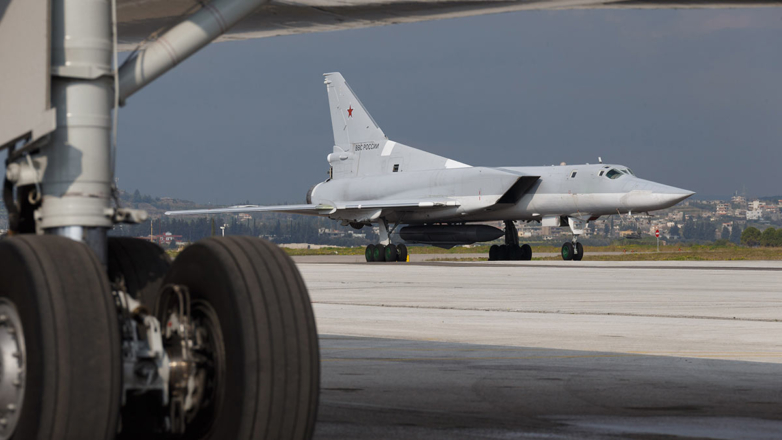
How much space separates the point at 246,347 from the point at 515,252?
33496 millimetres

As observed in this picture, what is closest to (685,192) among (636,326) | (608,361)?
(636,326)

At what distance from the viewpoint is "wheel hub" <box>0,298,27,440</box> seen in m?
3.16

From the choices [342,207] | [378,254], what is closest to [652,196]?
[378,254]

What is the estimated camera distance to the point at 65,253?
10.7 feet

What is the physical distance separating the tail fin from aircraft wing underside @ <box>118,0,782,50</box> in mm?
33934

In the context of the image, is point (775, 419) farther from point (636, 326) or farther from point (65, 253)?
point (636, 326)

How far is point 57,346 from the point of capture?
304 cm

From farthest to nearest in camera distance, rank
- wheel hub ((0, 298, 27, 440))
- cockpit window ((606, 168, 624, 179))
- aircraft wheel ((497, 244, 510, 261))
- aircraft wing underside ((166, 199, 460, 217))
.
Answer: aircraft wheel ((497, 244, 510, 261)), aircraft wing underside ((166, 199, 460, 217)), cockpit window ((606, 168, 624, 179)), wheel hub ((0, 298, 27, 440))

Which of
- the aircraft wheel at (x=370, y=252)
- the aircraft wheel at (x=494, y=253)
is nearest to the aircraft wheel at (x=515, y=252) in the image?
the aircraft wheel at (x=494, y=253)

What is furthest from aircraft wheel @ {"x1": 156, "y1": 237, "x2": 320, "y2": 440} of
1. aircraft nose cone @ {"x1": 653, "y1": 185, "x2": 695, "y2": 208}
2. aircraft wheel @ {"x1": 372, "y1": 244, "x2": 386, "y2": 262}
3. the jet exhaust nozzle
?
the jet exhaust nozzle

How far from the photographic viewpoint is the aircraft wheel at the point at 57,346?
3014mm

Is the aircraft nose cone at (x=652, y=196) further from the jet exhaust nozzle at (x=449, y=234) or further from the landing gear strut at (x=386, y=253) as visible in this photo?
the landing gear strut at (x=386, y=253)

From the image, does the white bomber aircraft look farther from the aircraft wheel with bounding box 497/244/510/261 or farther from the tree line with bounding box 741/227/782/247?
the tree line with bounding box 741/227/782/247

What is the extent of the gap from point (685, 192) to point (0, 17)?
2993cm
